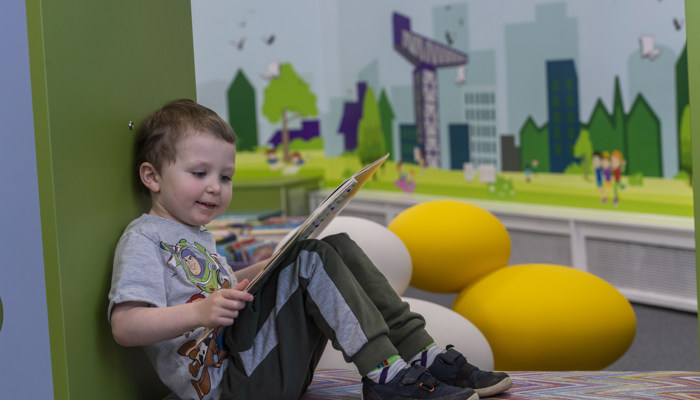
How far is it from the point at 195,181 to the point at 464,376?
0.52m

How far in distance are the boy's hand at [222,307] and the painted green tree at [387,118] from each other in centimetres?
350

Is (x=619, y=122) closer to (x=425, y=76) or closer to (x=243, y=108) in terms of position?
(x=425, y=76)

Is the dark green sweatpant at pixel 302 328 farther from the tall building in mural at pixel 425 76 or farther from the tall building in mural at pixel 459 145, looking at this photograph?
the tall building in mural at pixel 425 76

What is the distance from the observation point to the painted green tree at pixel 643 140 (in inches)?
126

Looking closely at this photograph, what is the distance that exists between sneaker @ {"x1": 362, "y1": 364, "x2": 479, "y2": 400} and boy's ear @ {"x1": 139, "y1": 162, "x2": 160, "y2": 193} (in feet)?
1.49

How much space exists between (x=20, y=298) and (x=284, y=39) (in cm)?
403

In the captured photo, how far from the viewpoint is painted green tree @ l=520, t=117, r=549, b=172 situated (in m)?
3.67

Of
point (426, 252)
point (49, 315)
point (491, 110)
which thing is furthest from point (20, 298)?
point (491, 110)

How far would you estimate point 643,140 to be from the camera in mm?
3266

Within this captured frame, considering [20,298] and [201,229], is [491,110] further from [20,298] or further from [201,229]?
[20,298]

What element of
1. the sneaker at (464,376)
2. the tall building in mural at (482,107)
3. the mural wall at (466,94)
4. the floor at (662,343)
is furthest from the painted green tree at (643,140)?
the sneaker at (464,376)

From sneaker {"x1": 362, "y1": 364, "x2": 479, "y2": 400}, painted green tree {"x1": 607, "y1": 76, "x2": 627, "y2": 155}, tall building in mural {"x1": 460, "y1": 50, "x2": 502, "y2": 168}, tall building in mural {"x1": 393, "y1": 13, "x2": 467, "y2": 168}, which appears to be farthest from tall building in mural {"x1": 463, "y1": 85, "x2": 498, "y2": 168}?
sneaker {"x1": 362, "y1": 364, "x2": 479, "y2": 400}

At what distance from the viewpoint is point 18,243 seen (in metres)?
1.01

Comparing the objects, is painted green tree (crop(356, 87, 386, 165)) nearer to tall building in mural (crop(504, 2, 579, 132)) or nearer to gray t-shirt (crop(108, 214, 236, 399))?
tall building in mural (crop(504, 2, 579, 132))
